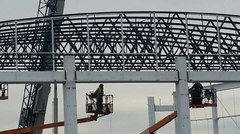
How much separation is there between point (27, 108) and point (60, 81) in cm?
2263

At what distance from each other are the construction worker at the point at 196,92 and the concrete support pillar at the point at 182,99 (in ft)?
21.8

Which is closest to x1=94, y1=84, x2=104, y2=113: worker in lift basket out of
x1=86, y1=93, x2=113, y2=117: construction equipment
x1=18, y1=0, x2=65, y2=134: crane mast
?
x1=86, y1=93, x2=113, y2=117: construction equipment

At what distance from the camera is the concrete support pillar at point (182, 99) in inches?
1113

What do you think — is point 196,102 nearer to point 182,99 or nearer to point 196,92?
point 196,92

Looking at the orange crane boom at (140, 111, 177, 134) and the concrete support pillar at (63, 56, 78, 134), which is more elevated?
the concrete support pillar at (63, 56, 78, 134)

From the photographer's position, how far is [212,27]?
118ft

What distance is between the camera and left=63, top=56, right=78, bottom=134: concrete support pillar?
2672 cm

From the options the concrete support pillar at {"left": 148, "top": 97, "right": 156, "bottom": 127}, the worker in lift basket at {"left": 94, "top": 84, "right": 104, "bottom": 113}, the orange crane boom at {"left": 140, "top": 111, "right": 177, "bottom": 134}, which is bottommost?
the orange crane boom at {"left": 140, "top": 111, "right": 177, "bottom": 134}

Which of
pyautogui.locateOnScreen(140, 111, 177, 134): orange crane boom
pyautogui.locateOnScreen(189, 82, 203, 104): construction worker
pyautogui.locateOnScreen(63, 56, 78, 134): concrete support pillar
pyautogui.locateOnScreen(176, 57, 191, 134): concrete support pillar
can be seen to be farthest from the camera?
pyautogui.locateOnScreen(189, 82, 203, 104): construction worker

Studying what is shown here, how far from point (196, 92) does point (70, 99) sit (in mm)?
12929

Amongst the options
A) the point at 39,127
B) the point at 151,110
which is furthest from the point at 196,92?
the point at 151,110

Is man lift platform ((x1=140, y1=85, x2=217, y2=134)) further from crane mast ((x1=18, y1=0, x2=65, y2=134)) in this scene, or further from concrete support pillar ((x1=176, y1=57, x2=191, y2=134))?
crane mast ((x1=18, y1=0, x2=65, y2=134))

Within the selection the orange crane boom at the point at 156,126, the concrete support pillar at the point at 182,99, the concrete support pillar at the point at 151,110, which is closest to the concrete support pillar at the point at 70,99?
the orange crane boom at the point at 156,126

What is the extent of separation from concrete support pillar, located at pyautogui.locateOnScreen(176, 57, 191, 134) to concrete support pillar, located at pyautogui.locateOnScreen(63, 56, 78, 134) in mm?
5932
